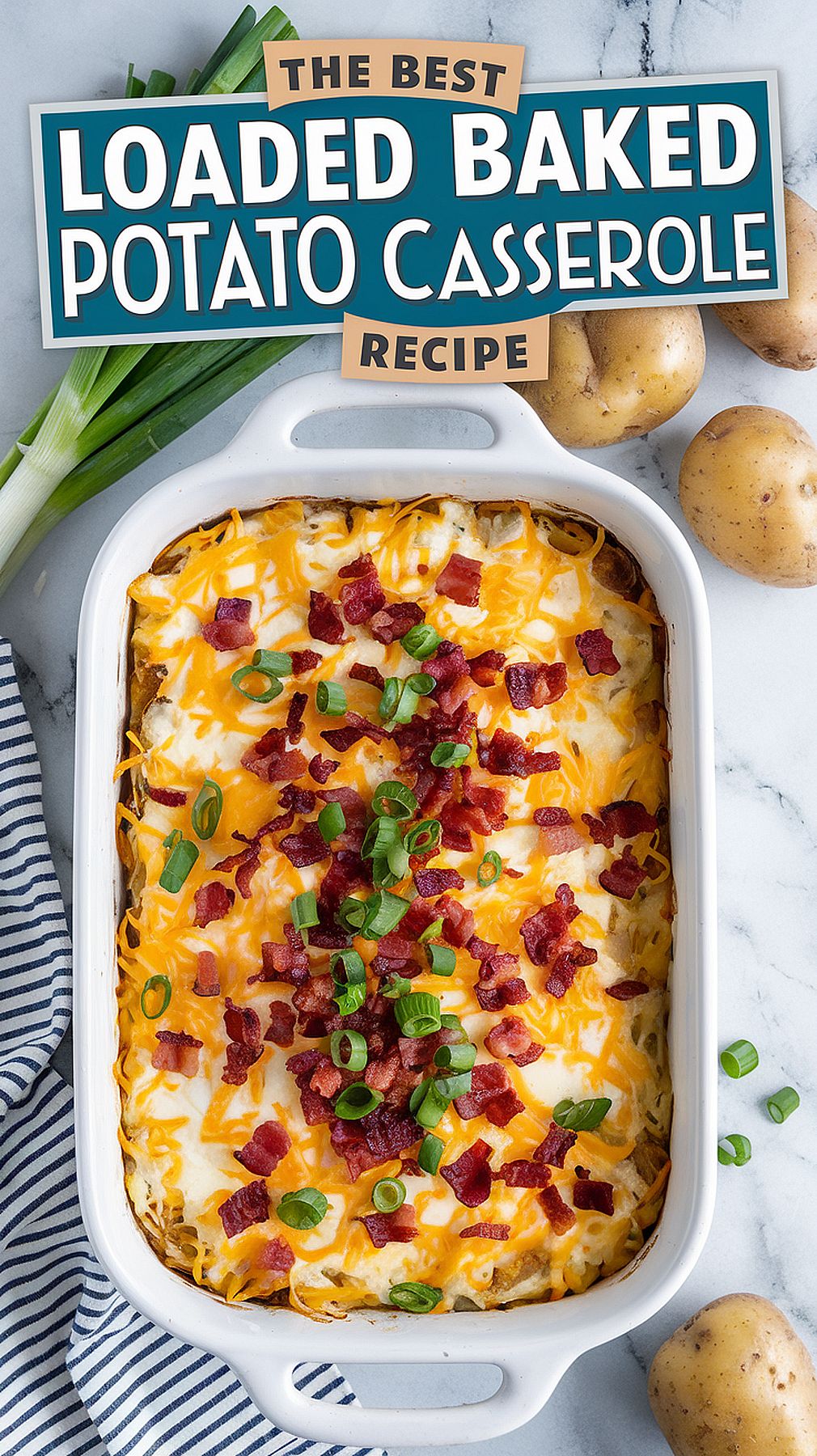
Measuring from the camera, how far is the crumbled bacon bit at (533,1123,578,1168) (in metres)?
1.62

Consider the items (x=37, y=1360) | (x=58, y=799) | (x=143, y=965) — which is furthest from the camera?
(x=58, y=799)

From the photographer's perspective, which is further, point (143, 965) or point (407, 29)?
point (407, 29)

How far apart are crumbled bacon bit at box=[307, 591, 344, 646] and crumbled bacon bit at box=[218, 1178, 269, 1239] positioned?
0.73 meters

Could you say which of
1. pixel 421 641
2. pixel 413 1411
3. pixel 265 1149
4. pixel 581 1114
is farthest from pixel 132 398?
pixel 413 1411

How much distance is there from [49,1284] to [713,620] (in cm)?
143

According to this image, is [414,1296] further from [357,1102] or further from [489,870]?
[489,870]

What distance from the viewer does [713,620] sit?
6.42 ft

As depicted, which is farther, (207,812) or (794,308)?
(794,308)

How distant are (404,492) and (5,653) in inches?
26.0

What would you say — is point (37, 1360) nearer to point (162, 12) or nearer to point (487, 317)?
point (487, 317)

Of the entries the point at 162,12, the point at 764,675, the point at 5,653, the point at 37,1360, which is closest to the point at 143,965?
the point at 5,653

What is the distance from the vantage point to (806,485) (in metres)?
1.83

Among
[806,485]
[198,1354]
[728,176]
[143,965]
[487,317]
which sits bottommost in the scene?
[198,1354]

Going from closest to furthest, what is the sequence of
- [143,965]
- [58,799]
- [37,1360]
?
1. [143,965]
2. [37,1360]
3. [58,799]
